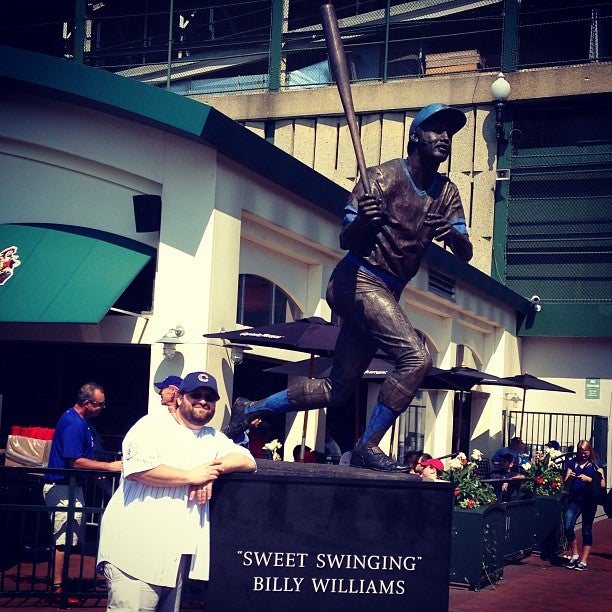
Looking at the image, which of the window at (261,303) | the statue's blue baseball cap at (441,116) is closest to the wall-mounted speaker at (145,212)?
the window at (261,303)

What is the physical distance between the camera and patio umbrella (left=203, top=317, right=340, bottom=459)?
40.5 ft

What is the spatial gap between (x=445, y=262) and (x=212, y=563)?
16.6m

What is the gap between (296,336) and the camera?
12594mm

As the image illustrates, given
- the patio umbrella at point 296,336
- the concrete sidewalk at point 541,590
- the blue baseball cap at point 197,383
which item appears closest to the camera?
the blue baseball cap at point 197,383

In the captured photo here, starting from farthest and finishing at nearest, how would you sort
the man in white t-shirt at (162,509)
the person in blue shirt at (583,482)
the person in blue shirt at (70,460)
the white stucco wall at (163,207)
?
the person in blue shirt at (583,482), the white stucco wall at (163,207), the person in blue shirt at (70,460), the man in white t-shirt at (162,509)

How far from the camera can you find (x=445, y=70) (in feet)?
100

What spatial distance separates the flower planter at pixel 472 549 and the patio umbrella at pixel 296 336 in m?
1.93

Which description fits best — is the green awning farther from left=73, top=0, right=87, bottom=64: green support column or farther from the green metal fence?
left=73, top=0, right=87, bottom=64: green support column

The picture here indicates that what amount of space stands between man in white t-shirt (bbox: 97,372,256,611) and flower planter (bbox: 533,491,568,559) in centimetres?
1025

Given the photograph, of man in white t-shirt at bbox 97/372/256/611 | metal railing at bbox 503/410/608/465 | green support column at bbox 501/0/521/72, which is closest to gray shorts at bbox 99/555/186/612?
man in white t-shirt at bbox 97/372/256/611

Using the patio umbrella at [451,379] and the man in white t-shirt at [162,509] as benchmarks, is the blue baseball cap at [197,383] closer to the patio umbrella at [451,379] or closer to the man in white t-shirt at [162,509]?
the man in white t-shirt at [162,509]

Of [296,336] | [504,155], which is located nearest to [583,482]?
[296,336]

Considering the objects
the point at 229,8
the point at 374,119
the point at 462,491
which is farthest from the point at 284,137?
the point at 462,491

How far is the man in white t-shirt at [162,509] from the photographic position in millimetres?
5613
